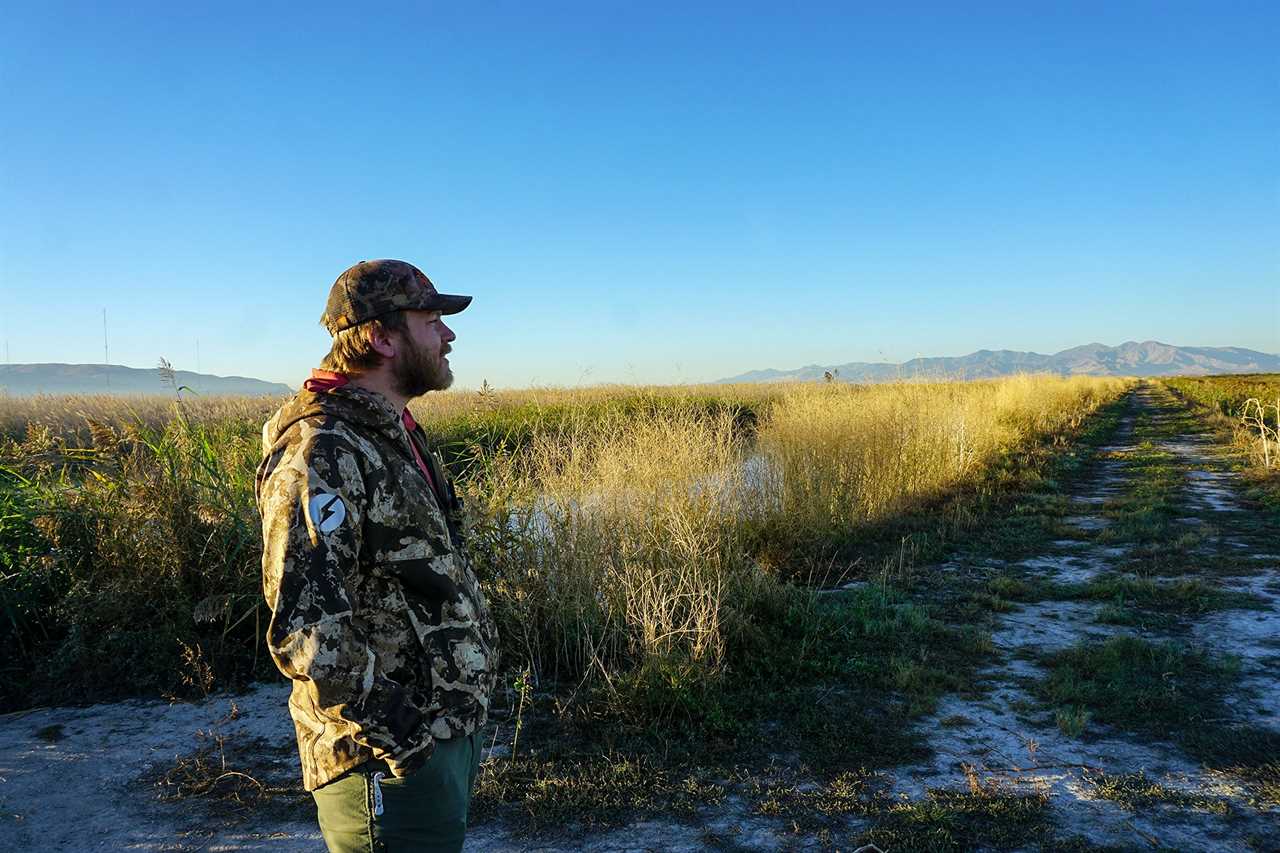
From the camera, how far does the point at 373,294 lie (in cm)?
181

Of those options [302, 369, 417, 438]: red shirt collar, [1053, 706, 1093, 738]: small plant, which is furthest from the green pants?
[1053, 706, 1093, 738]: small plant

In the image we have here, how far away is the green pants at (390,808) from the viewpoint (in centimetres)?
161

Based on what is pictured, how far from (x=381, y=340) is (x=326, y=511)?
0.47 metres

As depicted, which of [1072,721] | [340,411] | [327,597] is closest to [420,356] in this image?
[340,411]

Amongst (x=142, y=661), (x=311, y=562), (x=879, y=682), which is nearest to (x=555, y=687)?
(x=879, y=682)

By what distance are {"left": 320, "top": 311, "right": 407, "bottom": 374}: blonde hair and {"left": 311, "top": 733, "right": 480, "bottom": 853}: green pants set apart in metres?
0.88

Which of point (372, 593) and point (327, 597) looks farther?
point (372, 593)

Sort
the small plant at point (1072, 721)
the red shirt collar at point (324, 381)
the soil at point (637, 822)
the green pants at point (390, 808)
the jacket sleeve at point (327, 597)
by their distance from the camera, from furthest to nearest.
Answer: the small plant at point (1072, 721), the soil at point (637, 822), the red shirt collar at point (324, 381), the green pants at point (390, 808), the jacket sleeve at point (327, 597)

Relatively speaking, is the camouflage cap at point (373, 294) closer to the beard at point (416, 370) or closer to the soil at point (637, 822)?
the beard at point (416, 370)

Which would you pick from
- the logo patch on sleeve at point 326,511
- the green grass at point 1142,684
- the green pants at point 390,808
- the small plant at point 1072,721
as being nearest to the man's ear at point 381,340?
the logo patch on sleeve at point 326,511

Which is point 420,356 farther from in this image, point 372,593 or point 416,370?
point 372,593

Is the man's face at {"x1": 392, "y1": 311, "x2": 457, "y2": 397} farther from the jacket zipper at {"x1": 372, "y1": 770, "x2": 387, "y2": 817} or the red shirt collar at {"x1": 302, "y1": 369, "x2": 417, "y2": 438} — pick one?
the jacket zipper at {"x1": 372, "y1": 770, "x2": 387, "y2": 817}

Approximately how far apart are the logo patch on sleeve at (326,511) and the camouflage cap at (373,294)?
0.46 m

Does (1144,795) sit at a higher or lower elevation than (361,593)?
lower
